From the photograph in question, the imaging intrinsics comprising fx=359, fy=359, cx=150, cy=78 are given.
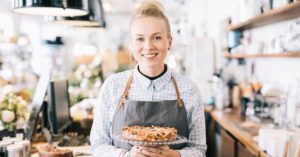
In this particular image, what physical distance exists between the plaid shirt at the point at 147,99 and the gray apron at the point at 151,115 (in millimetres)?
38

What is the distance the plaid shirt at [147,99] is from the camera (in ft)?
5.50

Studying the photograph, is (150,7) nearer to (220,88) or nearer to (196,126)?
(196,126)

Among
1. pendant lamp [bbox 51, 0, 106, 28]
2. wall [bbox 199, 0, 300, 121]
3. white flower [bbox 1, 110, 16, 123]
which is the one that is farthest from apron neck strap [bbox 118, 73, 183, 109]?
wall [bbox 199, 0, 300, 121]

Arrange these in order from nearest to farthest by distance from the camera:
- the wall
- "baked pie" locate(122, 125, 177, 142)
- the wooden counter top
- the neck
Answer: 1. "baked pie" locate(122, 125, 177, 142)
2. the neck
3. the wooden counter top
4. the wall

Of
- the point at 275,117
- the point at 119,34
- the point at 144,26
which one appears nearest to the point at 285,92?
the point at 275,117

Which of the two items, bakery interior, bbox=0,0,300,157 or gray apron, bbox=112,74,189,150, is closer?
gray apron, bbox=112,74,189,150

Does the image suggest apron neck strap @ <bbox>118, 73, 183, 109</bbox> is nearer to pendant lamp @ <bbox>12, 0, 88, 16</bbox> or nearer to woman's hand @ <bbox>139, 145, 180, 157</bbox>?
woman's hand @ <bbox>139, 145, 180, 157</bbox>

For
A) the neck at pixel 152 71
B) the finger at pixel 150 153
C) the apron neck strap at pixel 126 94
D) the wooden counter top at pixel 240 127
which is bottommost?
the wooden counter top at pixel 240 127

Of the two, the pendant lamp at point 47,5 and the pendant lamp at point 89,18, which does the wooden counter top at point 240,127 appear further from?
the pendant lamp at point 89,18

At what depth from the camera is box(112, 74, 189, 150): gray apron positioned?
1658 millimetres

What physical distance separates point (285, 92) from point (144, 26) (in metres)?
2.34

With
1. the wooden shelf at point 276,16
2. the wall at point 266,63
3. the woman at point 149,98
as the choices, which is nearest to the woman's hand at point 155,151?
the woman at point 149,98

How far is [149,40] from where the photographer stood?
160cm

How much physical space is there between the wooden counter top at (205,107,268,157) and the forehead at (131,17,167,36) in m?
1.18
